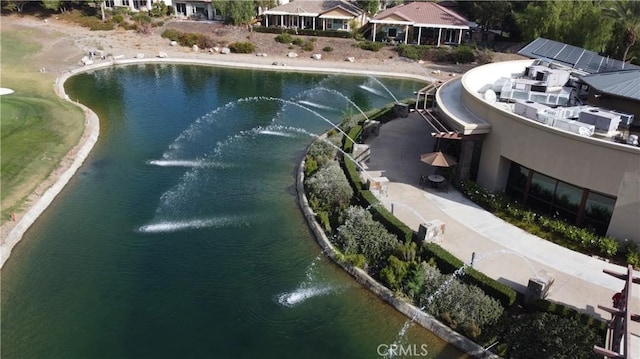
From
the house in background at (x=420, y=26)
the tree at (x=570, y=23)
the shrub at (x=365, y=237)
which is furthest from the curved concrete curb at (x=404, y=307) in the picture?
the house in background at (x=420, y=26)

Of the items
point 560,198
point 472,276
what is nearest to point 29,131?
point 472,276

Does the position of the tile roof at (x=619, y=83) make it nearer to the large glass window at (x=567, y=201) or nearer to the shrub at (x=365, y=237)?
the large glass window at (x=567, y=201)

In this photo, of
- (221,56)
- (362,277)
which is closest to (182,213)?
(362,277)

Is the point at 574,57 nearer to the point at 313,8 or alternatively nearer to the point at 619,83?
Answer: the point at 619,83

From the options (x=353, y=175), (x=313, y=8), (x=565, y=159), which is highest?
(x=313, y=8)

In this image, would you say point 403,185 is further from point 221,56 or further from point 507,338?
point 221,56
